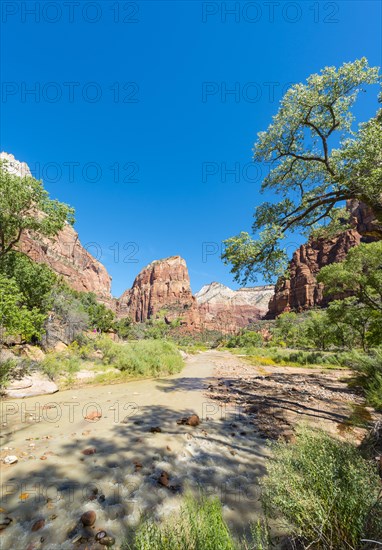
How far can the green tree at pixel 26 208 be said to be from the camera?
12148mm

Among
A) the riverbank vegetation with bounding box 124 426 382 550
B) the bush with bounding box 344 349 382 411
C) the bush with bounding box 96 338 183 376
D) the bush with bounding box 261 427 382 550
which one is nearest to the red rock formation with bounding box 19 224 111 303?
the bush with bounding box 96 338 183 376

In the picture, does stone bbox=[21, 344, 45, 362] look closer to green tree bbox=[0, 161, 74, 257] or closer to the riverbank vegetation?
green tree bbox=[0, 161, 74, 257]

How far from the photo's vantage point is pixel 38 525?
260cm

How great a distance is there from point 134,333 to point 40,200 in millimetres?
52971

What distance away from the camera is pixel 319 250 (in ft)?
455

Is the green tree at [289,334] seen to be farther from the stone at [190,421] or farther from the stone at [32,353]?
the stone at [190,421]

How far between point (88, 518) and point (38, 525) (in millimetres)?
518

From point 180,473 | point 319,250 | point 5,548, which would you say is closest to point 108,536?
point 5,548

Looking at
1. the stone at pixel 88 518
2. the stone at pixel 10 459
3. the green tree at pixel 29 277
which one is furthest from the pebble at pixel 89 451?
the green tree at pixel 29 277

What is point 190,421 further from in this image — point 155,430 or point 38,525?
point 38,525

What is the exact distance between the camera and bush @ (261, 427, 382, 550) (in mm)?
1833

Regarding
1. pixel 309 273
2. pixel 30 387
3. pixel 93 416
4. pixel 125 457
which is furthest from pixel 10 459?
pixel 309 273

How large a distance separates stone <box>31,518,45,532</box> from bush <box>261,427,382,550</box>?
239cm

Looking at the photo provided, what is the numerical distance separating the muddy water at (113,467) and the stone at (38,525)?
0.04 meters
